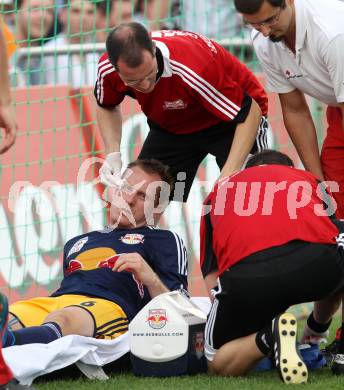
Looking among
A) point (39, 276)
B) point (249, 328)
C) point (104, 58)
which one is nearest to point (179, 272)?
point (249, 328)

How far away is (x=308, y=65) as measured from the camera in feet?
15.4

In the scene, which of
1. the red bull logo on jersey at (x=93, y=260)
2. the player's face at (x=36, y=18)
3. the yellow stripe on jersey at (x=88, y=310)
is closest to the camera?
the yellow stripe on jersey at (x=88, y=310)

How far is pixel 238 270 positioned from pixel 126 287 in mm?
768

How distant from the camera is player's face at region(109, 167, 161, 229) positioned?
4.84m

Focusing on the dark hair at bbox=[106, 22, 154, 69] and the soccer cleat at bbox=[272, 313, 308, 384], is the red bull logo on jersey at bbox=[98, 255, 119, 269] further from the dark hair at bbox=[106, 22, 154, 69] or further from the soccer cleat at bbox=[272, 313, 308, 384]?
the soccer cleat at bbox=[272, 313, 308, 384]

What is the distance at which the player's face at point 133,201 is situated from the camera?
4844mm

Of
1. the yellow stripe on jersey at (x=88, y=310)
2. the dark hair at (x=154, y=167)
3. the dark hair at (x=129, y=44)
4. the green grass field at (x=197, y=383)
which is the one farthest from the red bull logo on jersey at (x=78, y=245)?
the dark hair at (x=129, y=44)

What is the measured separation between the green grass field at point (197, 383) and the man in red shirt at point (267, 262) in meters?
0.07

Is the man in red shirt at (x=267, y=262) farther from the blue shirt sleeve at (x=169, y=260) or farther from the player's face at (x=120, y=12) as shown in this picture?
the player's face at (x=120, y=12)

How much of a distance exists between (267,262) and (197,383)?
551mm

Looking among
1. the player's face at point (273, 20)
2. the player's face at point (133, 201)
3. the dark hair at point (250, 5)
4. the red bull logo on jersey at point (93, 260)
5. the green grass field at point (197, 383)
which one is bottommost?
the green grass field at point (197, 383)

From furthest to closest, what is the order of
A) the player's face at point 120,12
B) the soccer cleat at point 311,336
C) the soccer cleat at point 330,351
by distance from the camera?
the player's face at point 120,12, the soccer cleat at point 311,336, the soccer cleat at point 330,351

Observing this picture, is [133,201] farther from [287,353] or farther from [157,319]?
[287,353]

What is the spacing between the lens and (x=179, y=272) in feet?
15.3
